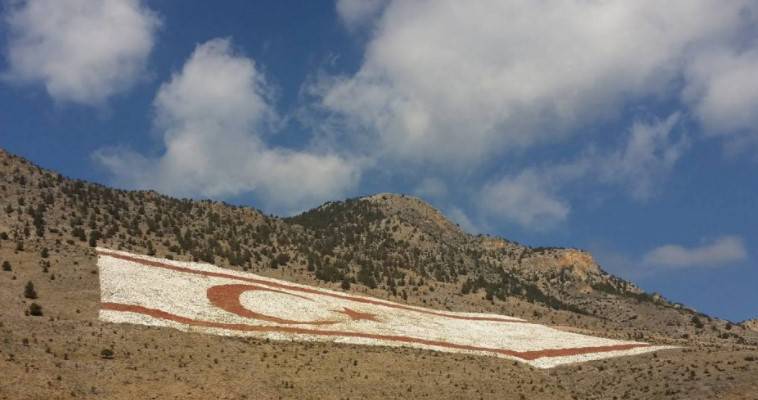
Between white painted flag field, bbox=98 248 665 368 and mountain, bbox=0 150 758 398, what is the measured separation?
7.07ft

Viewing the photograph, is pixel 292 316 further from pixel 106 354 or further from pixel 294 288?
pixel 106 354

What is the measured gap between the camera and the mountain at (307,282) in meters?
28.0

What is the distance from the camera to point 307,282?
62.3m

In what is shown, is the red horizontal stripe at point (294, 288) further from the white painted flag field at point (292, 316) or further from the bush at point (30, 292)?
the bush at point (30, 292)

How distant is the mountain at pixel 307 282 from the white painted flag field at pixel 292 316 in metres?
2.15

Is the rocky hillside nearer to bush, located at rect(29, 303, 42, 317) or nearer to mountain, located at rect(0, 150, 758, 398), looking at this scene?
mountain, located at rect(0, 150, 758, 398)

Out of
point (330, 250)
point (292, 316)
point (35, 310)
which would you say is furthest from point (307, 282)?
point (35, 310)

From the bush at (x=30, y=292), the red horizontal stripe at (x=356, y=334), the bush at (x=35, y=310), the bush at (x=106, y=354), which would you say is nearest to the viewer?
the bush at (x=106, y=354)

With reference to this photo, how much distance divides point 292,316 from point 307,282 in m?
18.8

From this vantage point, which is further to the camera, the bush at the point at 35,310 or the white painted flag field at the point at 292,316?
the white painted flag field at the point at 292,316

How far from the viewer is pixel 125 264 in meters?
47.2

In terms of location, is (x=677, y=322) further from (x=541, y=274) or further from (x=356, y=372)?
(x=356, y=372)

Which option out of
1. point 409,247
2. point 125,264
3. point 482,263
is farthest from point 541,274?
point 125,264

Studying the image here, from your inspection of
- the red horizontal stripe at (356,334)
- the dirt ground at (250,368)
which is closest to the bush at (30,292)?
→ the dirt ground at (250,368)
